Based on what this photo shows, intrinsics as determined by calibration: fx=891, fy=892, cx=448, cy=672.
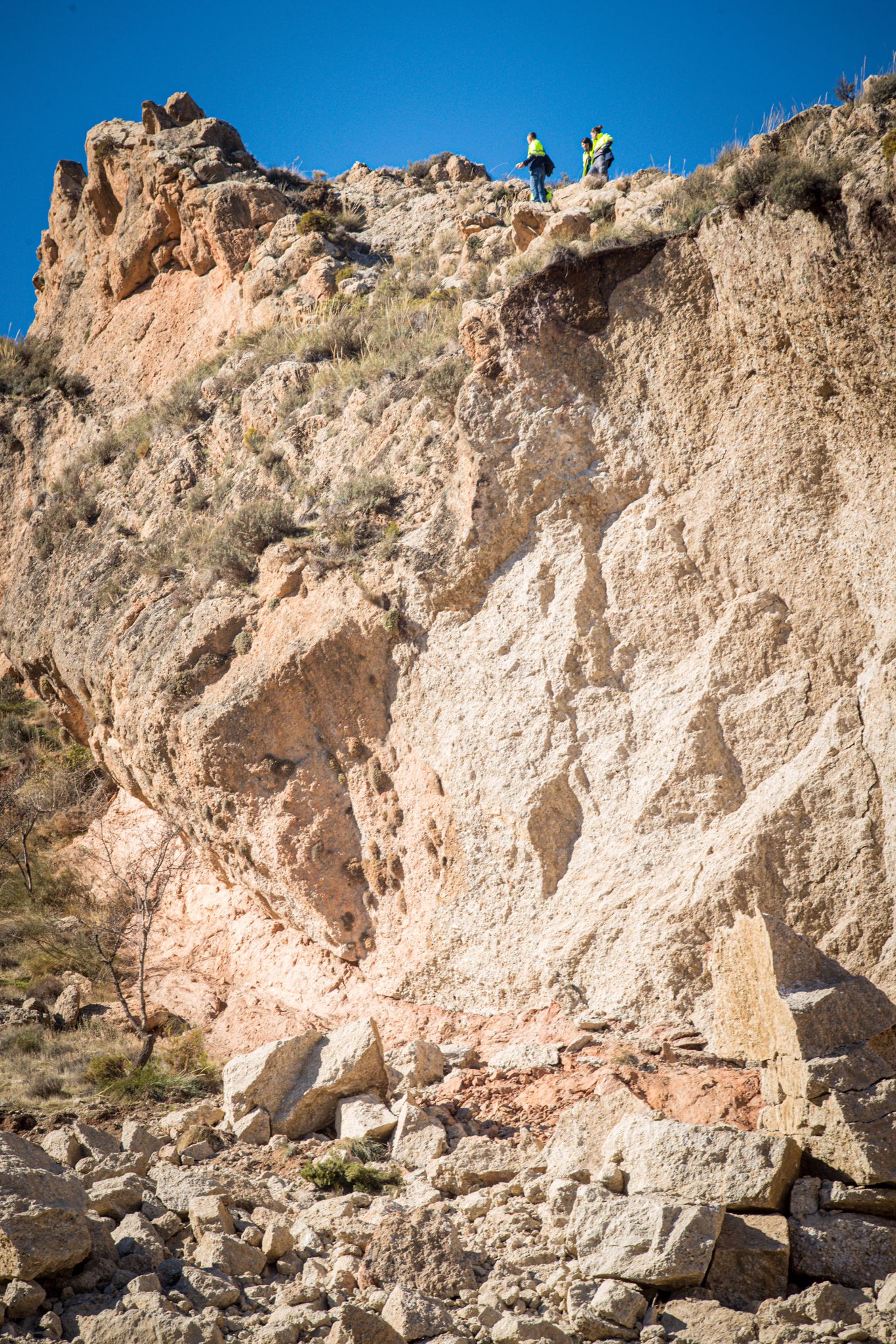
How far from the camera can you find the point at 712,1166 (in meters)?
5.43

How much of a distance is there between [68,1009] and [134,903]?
280 cm

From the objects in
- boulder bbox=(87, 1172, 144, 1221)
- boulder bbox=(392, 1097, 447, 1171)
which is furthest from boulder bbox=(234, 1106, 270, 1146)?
boulder bbox=(87, 1172, 144, 1221)

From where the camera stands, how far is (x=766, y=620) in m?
8.02

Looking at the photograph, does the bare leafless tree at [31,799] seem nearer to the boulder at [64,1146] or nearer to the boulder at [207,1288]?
the boulder at [64,1146]

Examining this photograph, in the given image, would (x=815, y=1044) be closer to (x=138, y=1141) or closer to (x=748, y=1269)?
(x=748, y=1269)

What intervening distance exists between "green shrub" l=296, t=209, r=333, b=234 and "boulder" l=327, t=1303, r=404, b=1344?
18.8 m

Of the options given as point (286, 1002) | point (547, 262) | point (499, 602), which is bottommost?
point (286, 1002)

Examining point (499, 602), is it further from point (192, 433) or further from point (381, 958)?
point (192, 433)

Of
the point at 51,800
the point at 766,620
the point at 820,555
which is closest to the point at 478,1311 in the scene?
the point at 766,620

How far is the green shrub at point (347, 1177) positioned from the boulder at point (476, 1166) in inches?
13.9

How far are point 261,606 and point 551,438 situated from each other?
4329 millimetres

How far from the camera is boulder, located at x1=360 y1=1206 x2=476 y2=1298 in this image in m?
5.34

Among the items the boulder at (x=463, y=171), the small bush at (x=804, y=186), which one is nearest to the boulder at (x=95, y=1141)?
the small bush at (x=804, y=186)

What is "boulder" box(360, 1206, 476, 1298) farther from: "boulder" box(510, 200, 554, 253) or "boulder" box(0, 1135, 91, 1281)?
"boulder" box(510, 200, 554, 253)
